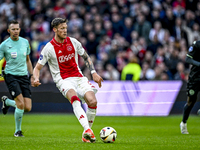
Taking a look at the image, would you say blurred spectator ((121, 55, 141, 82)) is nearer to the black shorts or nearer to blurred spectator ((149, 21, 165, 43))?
blurred spectator ((149, 21, 165, 43))

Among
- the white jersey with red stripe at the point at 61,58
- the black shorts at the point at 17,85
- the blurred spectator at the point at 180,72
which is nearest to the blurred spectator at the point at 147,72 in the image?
the blurred spectator at the point at 180,72

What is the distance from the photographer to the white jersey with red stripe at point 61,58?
7.96 m

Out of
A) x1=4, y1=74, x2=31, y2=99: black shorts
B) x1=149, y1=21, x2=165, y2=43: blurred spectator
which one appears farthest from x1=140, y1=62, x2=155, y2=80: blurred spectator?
x1=4, y1=74, x2=31, y2=99: black shorts

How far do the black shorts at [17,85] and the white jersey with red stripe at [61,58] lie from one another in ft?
4.54

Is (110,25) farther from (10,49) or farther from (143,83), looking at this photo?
(10,49)

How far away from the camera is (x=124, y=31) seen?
18.9 meters

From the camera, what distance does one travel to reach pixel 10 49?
9227 millimetres

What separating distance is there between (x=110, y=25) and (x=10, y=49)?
1053 cm

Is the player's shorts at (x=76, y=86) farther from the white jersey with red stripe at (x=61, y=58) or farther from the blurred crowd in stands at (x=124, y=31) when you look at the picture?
the blurred crowd in stands at (x=124, y=31)

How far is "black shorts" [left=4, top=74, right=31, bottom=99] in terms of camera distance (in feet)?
29.6

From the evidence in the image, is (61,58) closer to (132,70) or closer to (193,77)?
(193,77)

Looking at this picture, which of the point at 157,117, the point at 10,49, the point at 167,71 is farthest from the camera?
the point at 167,71

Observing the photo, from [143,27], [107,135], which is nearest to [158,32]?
[143,27]

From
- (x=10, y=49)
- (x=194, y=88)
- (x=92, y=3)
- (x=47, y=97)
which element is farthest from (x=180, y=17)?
(x=10, y=49)
